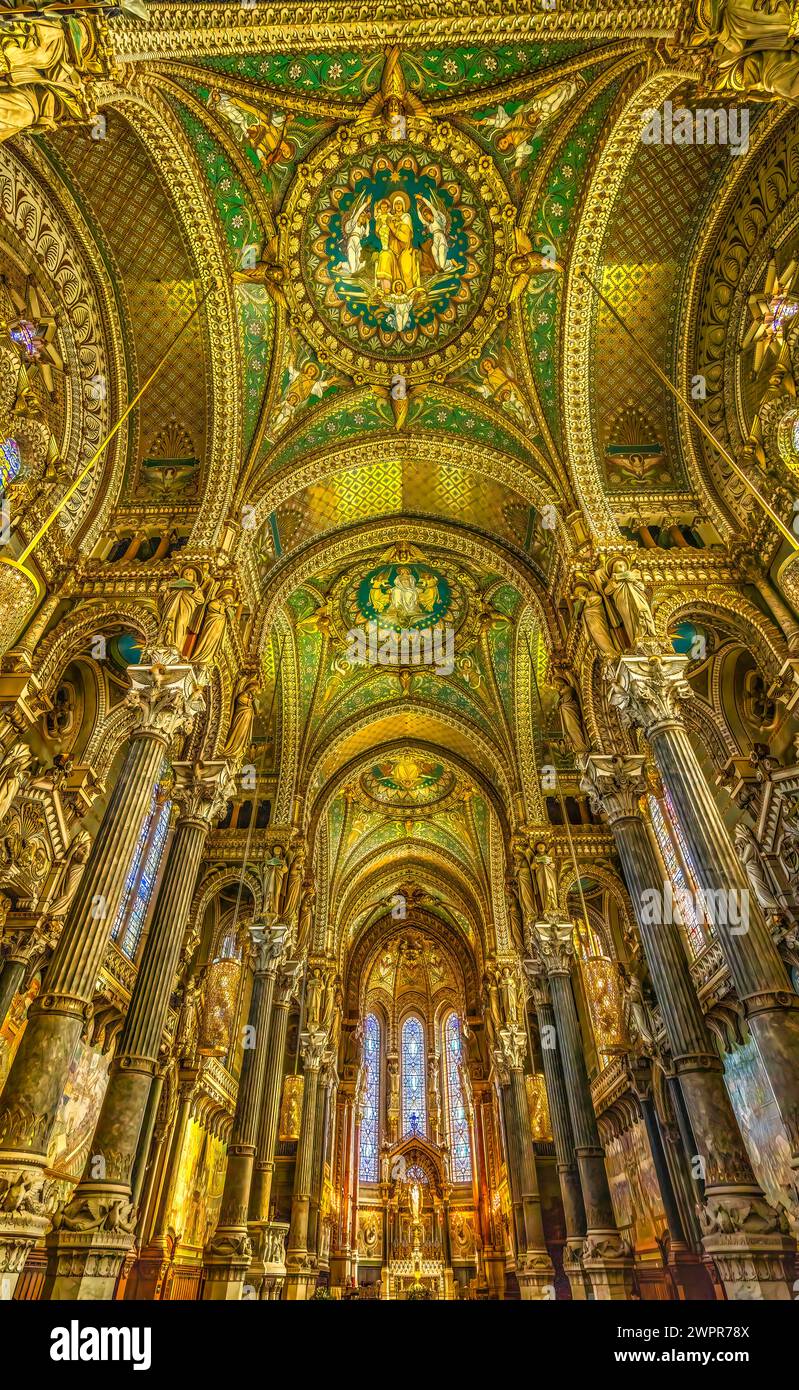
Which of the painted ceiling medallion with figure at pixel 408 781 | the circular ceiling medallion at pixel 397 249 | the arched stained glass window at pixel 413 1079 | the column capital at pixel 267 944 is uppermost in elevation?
the painted ceiling medallion with figure at pixel 408 781

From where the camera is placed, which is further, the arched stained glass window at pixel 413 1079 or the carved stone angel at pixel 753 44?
the arched stained glass window at pixel 413 1079

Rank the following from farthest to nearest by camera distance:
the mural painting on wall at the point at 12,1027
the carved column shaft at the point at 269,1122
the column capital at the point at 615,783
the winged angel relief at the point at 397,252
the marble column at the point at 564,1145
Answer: the carved column shaft at the point at 269,1122, the marble column at the point at 564,1145, the winged angel relief at the point at 397,252, the column capital at the point at 615,783, the mural painting on wall at the point at 12,1027

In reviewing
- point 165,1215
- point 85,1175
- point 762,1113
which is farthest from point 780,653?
point 165,1215

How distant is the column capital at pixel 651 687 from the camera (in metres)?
9.65

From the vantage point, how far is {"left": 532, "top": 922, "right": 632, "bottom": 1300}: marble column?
38.6ft

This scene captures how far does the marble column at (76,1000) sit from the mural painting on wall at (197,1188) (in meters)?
7.16

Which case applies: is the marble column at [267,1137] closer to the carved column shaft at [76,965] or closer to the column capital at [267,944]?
the column capital at [267,944]

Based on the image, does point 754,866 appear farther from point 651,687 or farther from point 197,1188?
point 197,1188

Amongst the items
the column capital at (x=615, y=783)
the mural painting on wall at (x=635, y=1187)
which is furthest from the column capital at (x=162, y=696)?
the mural painting on wall at (x=635, y=1187)

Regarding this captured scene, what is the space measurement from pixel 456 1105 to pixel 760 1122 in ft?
96.9

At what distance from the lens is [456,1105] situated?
33.5 metres
